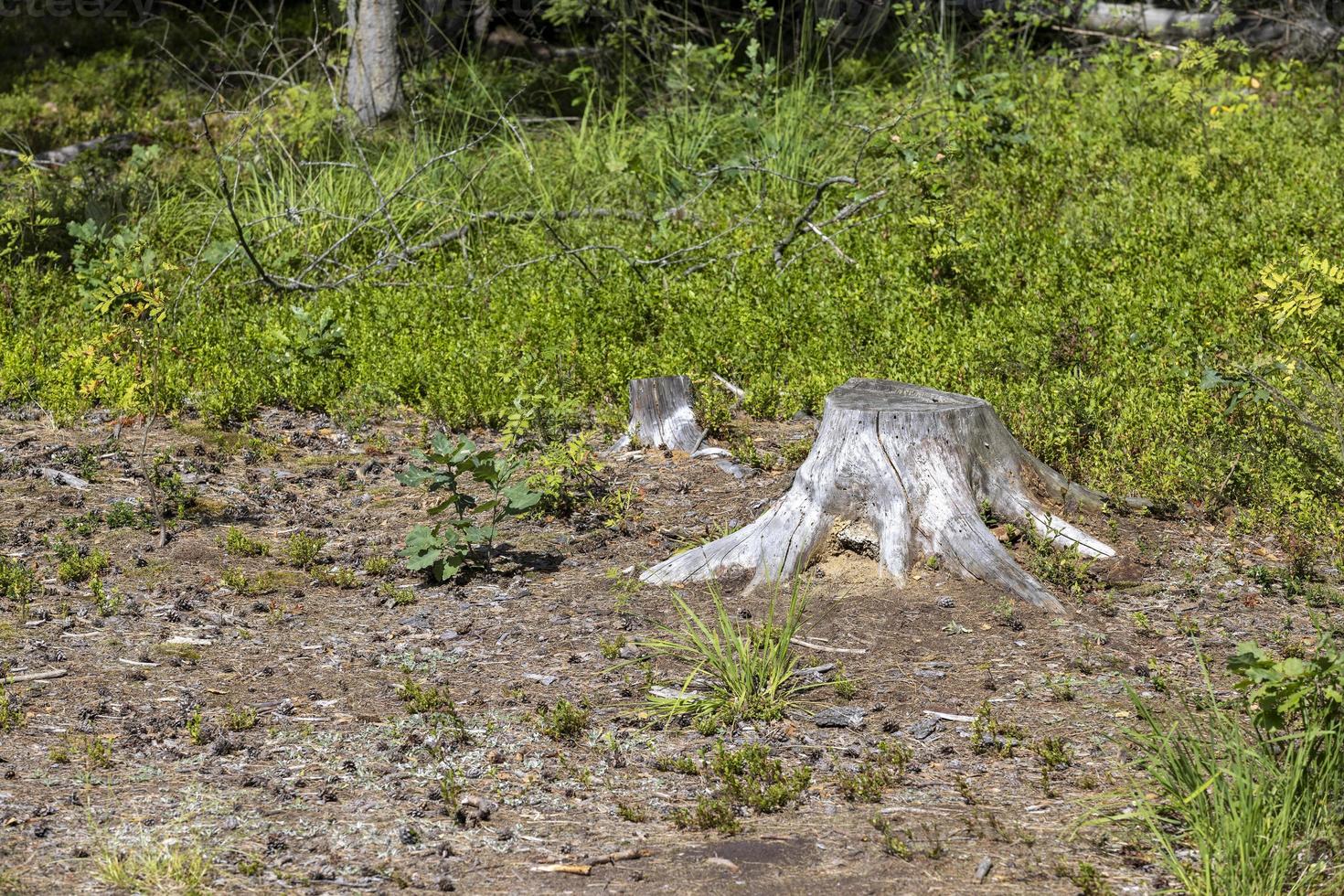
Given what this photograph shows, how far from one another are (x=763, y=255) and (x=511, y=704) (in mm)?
5400

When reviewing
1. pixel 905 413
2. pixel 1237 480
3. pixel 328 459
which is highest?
pixel 905 413

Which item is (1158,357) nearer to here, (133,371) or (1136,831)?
(1136,831)

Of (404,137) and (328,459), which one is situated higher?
(404,137)

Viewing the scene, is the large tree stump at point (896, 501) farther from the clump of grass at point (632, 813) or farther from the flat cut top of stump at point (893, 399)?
the clump of grass at point (632, 813)

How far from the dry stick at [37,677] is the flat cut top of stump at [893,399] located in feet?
10.7

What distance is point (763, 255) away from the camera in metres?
9.55

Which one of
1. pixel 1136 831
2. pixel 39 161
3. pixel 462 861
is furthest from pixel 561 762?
pixel 39 161

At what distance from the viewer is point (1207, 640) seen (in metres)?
5.15

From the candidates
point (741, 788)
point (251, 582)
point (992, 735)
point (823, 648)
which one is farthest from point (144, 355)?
point (992, 735)

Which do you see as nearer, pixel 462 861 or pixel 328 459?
pixel 462 861

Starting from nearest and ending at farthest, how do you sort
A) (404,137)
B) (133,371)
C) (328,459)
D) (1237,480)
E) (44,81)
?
(1237,480), (328,459), (133,371), (404,137), (44,81)

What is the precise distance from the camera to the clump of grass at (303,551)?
240 inches

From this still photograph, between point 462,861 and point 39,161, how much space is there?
10.2m

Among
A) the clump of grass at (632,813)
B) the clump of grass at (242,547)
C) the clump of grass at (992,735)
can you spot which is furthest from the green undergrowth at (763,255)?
the clump of grass at (632,813)
